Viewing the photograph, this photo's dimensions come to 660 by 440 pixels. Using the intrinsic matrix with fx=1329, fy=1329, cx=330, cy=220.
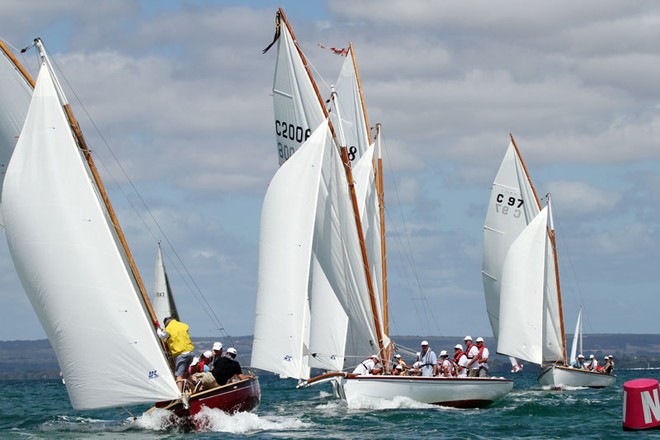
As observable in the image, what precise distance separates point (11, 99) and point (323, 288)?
1383cm

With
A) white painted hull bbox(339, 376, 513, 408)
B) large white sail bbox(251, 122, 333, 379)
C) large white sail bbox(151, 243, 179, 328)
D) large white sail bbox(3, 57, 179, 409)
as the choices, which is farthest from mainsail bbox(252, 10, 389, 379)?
large white sail bbox(151, 243, 179, 328)

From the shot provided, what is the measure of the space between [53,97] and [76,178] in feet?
7.33

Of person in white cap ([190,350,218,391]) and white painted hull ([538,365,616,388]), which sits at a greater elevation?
white painted hull ([538,365,616,388])

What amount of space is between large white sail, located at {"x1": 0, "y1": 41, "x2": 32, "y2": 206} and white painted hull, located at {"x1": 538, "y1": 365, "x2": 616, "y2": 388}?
3576cm

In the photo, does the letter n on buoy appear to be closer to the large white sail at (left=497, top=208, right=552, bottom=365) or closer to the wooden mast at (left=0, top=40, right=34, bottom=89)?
the wooden mast at (left=0, top=40, right=34, bottom=89)

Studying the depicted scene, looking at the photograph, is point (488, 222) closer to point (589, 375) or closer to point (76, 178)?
point (589, 375)

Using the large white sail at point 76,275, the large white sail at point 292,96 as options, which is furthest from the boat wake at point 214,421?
the large white sail at point 292,96

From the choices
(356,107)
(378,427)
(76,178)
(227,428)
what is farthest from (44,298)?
(356,107)

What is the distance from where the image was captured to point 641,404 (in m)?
33.9

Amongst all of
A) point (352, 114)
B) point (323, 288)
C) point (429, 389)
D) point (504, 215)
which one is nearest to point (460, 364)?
point (429, 389)

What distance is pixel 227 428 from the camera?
35.8 metres

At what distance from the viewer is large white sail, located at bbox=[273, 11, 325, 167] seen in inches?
1871

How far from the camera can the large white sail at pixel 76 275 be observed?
3406 centimetres

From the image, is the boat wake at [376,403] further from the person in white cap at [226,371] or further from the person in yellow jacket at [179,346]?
the person in yellow jacket at [179,346]
